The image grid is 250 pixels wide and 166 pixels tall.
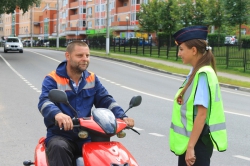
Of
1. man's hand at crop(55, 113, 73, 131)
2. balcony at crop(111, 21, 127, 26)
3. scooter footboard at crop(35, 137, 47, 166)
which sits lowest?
scooter footboard at crop(35, 137, 47, 166)

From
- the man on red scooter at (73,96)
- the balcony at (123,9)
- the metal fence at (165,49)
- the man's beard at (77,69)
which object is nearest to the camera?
the man on red scooter at (73,96)

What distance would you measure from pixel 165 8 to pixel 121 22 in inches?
1411

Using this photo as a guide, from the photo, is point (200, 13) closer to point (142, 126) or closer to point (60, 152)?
point (142, 126)

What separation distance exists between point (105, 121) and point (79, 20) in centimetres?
10038

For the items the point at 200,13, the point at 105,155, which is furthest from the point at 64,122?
the point at 200,13

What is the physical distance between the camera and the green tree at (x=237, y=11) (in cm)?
3272

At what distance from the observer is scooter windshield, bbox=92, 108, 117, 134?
3.79 metres

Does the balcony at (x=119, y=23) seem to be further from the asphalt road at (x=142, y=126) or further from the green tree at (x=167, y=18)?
the asphalt road at (x=142, y=126)

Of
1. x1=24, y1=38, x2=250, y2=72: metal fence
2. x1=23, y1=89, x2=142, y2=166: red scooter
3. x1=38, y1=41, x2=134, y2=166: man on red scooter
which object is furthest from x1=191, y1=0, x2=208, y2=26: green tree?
x1=23, y1=89, x2=142, y2=166: red scooter

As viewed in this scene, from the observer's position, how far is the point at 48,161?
4090mm

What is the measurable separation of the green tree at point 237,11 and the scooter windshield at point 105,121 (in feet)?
99.2

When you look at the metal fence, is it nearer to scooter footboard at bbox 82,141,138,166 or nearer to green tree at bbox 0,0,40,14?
green tree at bbox 0,0,40,14

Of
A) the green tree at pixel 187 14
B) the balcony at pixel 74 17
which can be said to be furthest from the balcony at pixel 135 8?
the green tree at pixel 187 14

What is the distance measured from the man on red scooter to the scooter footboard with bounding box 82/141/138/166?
1.10 feet
